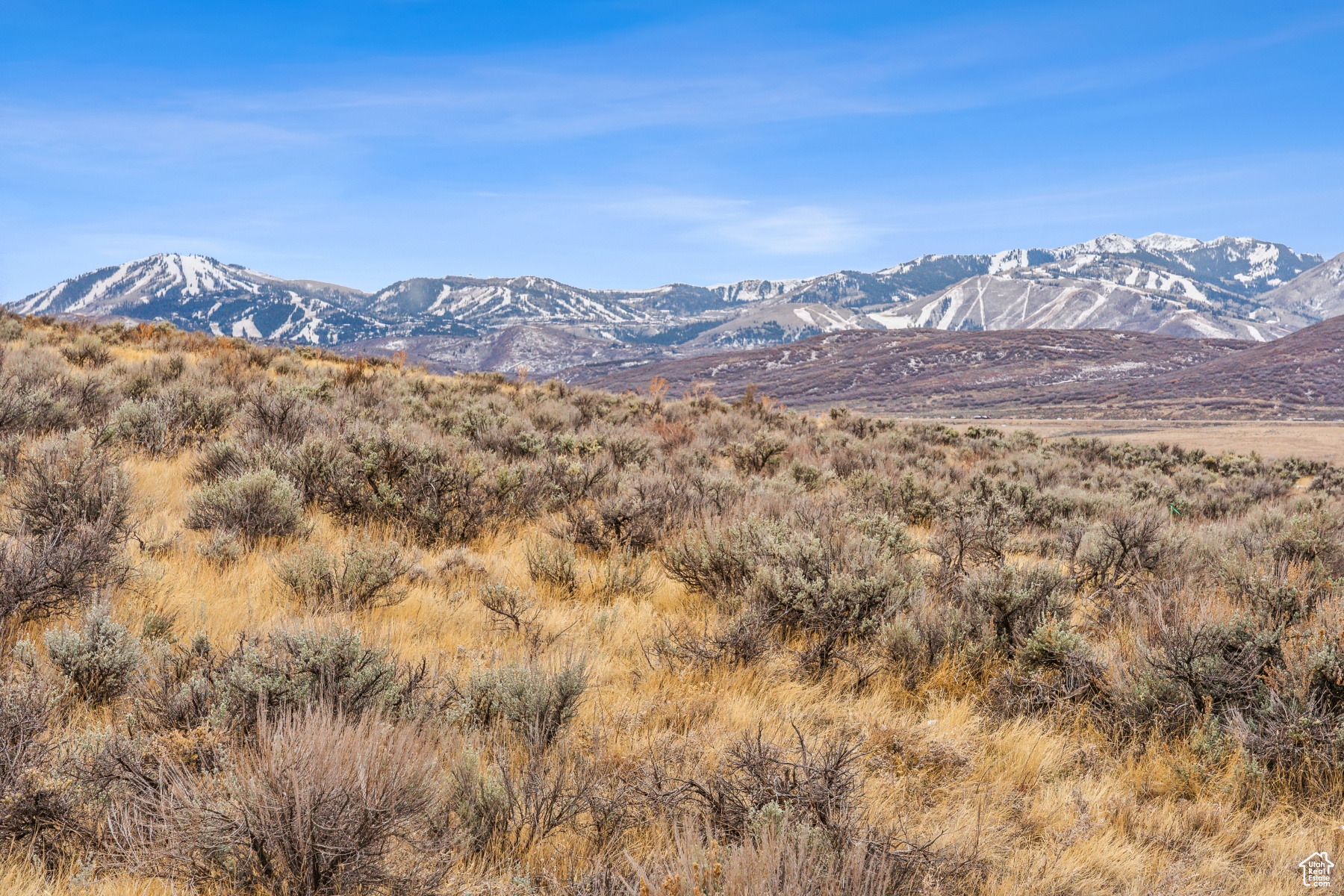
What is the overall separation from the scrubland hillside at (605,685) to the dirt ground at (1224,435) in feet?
106

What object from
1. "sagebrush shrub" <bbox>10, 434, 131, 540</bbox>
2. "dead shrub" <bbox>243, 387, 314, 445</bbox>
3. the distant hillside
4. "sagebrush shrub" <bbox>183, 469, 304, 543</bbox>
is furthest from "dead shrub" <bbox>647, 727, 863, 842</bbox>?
the distant hillside

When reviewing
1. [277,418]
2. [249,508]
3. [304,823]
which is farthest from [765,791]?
[277,418]

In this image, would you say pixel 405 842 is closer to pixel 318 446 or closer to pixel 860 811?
pixel 860 811

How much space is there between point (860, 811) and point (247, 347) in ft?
58.2

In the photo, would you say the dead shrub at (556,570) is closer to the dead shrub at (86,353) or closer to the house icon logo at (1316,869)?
the house icon logo at (1316,869)

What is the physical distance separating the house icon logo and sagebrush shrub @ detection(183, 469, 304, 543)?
5796mm

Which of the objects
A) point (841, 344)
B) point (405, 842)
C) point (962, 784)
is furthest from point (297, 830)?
point (841, 344)

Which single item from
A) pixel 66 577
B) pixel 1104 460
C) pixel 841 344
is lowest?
pixel 1104 460

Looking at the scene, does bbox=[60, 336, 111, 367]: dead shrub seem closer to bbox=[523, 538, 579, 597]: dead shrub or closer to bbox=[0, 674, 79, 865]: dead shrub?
bbox=[523, 538, 579, 597]: dead shrub

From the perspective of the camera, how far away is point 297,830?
160cm

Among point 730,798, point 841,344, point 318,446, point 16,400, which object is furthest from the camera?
point 841,344

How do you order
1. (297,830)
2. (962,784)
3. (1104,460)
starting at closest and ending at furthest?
(297,830) < (962,784) < (1104,460)

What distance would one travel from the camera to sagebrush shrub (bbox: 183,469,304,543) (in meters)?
4.74

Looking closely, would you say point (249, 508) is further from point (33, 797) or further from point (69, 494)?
point (33, 797)
